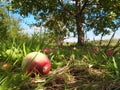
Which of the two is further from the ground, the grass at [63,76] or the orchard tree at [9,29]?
the orchard tree at [9,29]

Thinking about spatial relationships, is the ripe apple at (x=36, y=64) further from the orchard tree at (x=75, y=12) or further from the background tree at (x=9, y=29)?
the orchard tree at (x=75, y=12)

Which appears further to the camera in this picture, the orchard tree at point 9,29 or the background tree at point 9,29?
the orchard tree at point 9,29

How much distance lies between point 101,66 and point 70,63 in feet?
1.11

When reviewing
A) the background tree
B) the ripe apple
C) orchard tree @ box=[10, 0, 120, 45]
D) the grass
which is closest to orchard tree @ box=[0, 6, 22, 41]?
the background tree

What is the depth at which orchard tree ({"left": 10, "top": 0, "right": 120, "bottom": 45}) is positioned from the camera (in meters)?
20.1

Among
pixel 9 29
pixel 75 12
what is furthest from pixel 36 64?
pixel 75 12

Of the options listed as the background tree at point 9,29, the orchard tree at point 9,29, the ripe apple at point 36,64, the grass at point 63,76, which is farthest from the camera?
the orchard tree at point 9,29

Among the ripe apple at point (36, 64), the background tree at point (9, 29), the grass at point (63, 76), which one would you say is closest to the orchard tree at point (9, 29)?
the background tree at point (9, 29)

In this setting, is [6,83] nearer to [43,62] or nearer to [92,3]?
[43,62]

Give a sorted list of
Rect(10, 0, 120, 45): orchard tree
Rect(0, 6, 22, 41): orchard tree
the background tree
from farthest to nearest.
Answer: Rect(10, 0, 120, 45): orchard tree, Rect(0, 6, 22, 41): orchard tree, the background tree

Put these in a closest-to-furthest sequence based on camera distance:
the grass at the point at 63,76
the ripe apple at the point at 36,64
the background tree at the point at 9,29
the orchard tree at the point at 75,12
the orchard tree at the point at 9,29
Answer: the grass at the point at 63,76 → the ripe apple at the point at 36,64 → the background tree at the point at 9,29 → the orchard tree at the point at 9,29 → the orchard tree at the point at 75,12

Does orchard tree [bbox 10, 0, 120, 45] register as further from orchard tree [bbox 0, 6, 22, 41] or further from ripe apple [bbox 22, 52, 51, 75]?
ripe apple [bbox 22, 52, 51, 75]

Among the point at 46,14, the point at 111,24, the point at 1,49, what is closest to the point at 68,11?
the point at 46,14

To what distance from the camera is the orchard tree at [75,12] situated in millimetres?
20094
